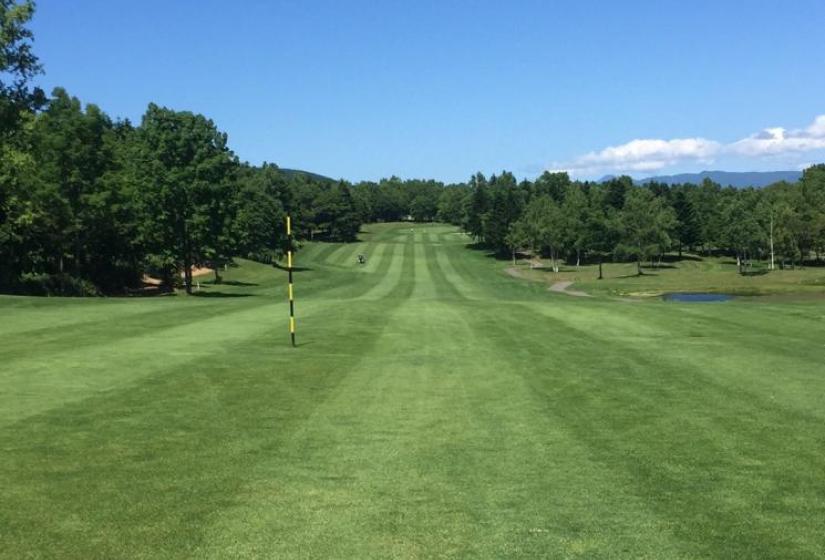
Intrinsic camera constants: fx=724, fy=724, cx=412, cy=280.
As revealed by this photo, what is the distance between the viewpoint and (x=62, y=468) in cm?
823

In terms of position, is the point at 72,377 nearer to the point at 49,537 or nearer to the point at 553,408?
the point at 49,537

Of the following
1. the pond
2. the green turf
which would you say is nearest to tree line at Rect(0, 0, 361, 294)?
the green turf

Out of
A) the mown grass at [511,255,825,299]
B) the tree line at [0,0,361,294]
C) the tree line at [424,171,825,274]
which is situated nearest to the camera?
the tree line at [0,0,361,294]

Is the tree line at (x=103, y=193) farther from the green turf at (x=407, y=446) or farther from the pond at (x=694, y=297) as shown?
the pond at (x=694, y=297)

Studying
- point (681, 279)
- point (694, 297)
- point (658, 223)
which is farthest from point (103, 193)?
point (658, 223)

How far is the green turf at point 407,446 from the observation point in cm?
655

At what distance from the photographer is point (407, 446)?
377 inches

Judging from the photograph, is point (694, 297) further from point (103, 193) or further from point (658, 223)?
point (103, 193)

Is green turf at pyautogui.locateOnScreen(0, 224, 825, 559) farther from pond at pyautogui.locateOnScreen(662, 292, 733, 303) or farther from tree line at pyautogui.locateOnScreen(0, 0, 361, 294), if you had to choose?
pond at pyautogui.locateOnScreen(662, 292, 733, 303)

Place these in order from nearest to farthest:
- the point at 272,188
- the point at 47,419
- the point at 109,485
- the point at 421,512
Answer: the point at 421,512
the point at 109,485
the point at 47,419
the point at 272,188

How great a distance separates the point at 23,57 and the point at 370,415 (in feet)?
130

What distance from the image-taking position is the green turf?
6.55 m

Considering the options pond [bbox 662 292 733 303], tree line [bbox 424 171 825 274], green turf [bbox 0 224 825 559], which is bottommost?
pond [bbox 662 292 733 303]

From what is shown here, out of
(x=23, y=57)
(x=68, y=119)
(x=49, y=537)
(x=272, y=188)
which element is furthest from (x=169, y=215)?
(x=272, y=188)
